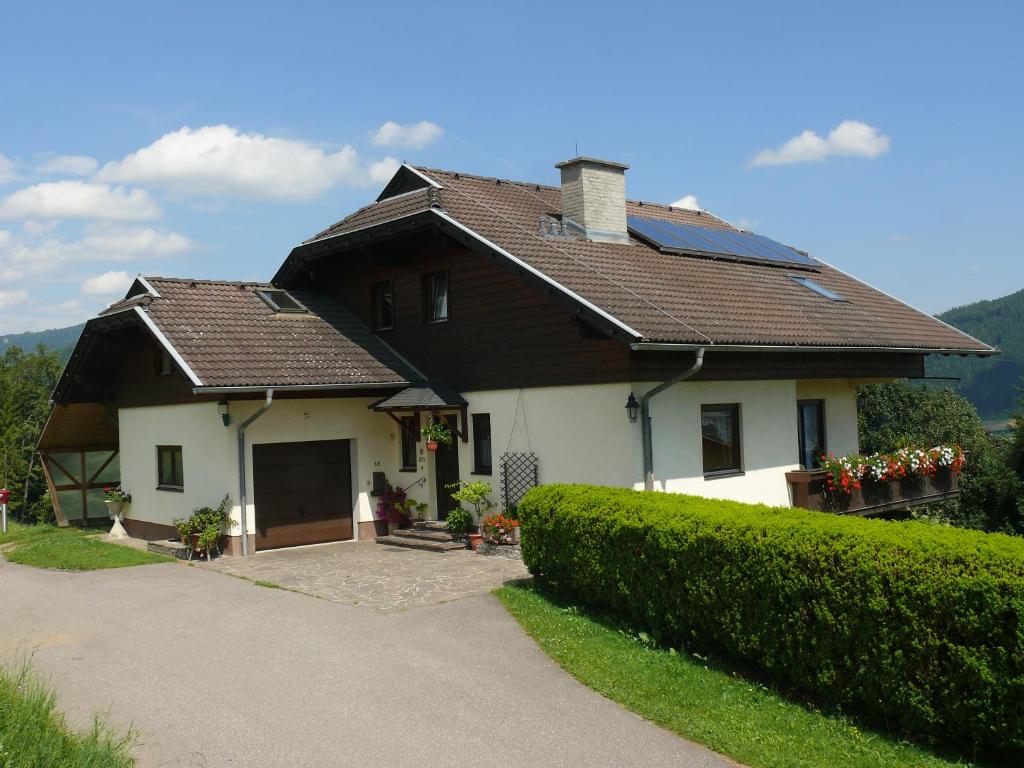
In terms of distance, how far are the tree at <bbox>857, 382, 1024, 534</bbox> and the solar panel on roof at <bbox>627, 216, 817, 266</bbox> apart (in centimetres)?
458

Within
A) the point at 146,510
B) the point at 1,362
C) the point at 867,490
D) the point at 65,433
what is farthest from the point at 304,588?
the point at 1,362

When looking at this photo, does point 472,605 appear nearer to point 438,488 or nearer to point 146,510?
point 438,488

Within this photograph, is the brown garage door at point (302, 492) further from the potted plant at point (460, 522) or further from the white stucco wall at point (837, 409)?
the white stucco wall at point (837, 409)

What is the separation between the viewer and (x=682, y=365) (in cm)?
1469

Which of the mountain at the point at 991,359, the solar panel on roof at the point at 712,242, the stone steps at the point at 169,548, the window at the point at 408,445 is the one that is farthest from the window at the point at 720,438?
the mountain at the point at 991,359

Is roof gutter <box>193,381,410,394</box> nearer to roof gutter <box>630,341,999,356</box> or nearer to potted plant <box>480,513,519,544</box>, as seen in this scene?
potted plant <box>480,513,519,544</box>

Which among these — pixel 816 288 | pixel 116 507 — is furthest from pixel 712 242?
pixel 116 507

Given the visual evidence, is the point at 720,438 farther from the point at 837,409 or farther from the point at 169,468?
the point at 169,468

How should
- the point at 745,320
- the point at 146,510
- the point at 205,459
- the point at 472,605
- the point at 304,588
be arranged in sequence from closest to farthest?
the point at 472,605
the point at 304,588
the point at 745,320
the point at 205,459
the point at 146,510

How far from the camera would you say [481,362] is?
1630 centimetres

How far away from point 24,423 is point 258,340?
30.2 meters

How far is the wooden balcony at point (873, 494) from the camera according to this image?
16562mm

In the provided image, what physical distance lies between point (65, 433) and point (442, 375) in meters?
11.5

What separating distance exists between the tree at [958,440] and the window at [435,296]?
989 cm
